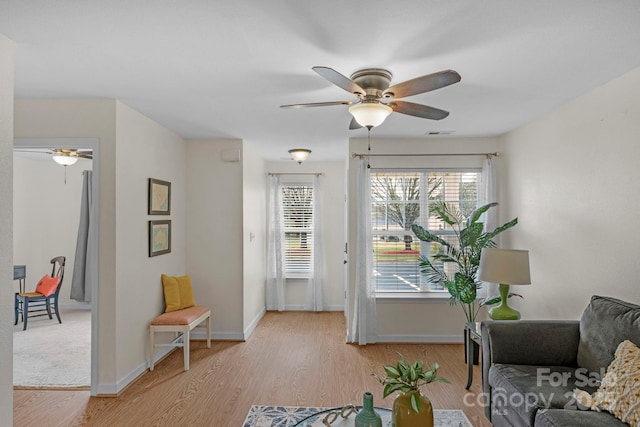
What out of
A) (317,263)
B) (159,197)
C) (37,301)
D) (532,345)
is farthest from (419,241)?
(37,301)

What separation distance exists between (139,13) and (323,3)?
905mm

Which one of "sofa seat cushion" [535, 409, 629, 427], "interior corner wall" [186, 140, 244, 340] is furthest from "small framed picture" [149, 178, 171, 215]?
"sofa seat cushion" [535, 409, 629, 427]

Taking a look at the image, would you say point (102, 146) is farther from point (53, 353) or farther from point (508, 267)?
point (508, 267)

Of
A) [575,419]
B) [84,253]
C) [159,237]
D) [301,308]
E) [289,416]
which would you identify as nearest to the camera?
[575,419]

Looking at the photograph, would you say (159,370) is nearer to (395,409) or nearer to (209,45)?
(395,409)

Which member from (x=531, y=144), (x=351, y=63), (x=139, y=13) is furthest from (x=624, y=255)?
(x=139, y=13)

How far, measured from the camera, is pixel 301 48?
7.69 ft

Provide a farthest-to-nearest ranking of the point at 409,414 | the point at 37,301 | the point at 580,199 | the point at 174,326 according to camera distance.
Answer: the point at 37,301
the point at 174,326
the point at 580,199
the point at 409,414

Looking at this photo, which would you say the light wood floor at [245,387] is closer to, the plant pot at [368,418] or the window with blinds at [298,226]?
the plant pot at [368,418]

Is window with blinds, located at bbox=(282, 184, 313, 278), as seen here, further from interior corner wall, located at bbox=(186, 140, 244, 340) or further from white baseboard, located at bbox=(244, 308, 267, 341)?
interior corner wall, located at bbox=(186, 140, 244, 340)

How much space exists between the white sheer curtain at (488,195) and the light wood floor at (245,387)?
82cm

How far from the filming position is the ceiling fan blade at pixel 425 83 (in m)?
2.15

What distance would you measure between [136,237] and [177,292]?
36.5 inches

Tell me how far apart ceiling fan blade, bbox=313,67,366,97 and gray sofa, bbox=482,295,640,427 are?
1.96 metres
